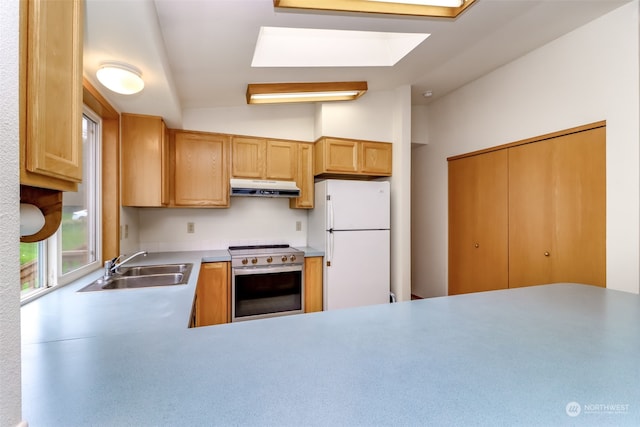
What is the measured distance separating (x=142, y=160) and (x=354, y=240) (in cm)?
213

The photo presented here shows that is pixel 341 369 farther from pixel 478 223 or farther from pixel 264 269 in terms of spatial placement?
pixel 478 223

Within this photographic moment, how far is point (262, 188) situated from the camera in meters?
3.15

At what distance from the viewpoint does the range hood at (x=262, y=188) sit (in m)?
3.11

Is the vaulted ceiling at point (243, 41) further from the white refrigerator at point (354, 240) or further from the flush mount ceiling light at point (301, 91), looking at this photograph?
the white refrigerator at point (354, 240)

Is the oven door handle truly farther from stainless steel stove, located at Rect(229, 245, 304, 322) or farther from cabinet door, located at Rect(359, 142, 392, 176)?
cabinet door, located at Rect(359, 142, 392, 176)

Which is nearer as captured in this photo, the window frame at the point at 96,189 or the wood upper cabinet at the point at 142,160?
the window frame at the point at 96,189

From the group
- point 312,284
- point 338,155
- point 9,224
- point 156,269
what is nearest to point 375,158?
point 338,155

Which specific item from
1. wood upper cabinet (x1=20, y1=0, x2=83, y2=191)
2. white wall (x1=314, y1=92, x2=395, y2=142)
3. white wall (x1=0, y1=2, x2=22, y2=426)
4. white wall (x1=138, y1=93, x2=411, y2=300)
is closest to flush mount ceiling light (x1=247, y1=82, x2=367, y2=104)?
white wall (x1=314, y1=92, x2=395, y2=142)

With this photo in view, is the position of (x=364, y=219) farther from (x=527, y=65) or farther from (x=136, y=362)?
(x=136, y=362)

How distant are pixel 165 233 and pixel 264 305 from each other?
4.38ft

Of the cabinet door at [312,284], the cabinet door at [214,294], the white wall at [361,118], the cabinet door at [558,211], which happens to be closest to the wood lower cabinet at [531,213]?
the cabinet door at [558,211]

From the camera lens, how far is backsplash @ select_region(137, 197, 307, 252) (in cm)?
323

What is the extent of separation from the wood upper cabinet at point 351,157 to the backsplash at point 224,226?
73 centimetres

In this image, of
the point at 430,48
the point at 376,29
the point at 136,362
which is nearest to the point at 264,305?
the point at 136,362
